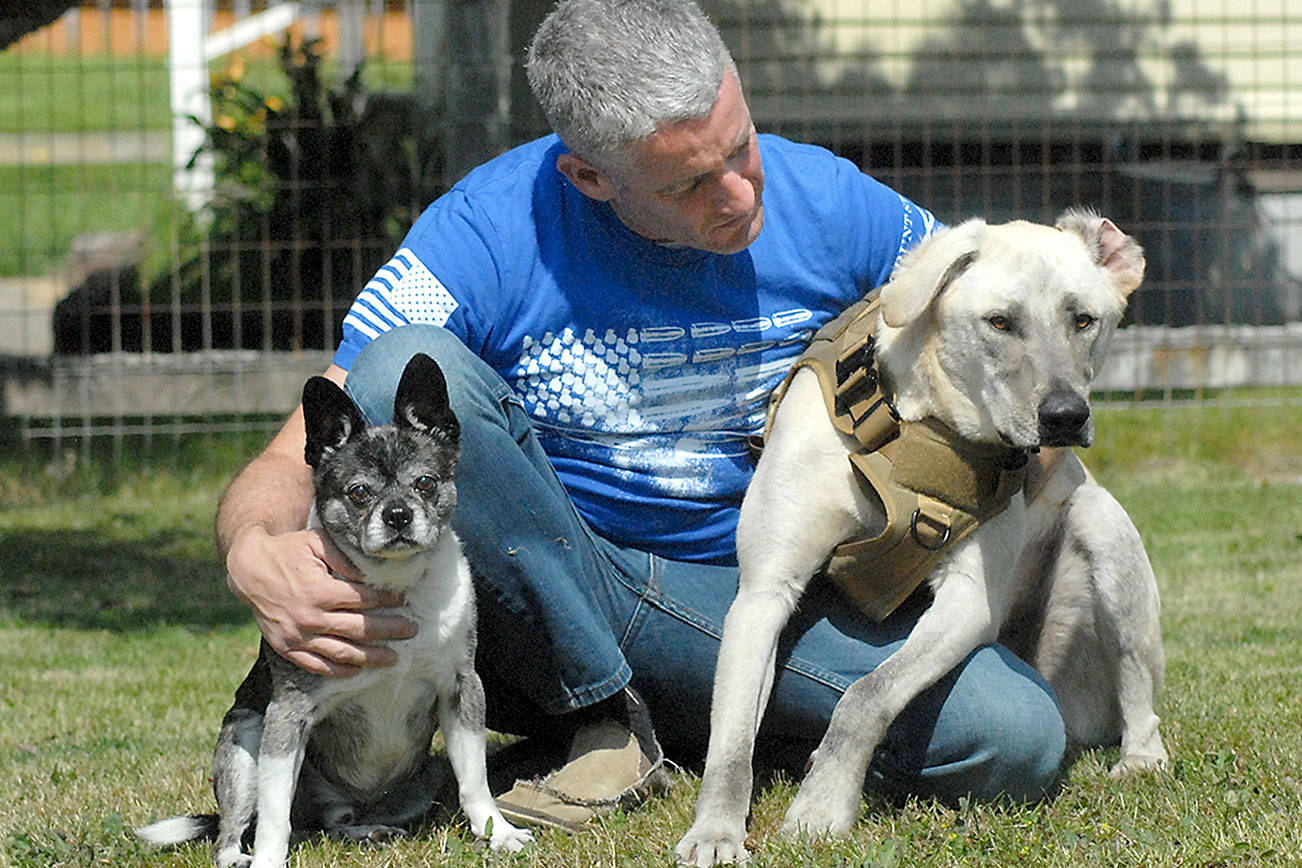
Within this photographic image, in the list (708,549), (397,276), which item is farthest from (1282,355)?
(397,276)

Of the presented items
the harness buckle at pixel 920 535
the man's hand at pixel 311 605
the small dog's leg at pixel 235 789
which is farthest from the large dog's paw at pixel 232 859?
the harness buckle at pixel 920 535

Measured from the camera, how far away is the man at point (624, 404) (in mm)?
2943

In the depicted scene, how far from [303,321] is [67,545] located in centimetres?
201

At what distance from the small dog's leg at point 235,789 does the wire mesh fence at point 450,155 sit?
4.31 meters

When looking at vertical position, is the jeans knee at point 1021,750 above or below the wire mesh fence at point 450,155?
below

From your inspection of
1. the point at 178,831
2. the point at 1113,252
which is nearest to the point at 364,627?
the point at 178,831

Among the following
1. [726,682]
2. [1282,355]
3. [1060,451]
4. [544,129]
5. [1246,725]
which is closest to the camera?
[726,682]

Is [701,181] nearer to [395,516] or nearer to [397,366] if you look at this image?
[397,366]

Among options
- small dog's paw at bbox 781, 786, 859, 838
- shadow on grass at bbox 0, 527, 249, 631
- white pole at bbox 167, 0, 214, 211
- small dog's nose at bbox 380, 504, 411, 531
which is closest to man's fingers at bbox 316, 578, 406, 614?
small dog's nose at bbox 380, 504, 411, 531

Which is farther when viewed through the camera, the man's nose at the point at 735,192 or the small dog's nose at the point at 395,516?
the man's nose at the point at 735,192

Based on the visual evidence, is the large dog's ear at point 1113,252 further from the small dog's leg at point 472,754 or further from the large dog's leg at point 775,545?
the small dog's leg at point 472,754

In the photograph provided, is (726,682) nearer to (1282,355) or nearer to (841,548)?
(841,548)

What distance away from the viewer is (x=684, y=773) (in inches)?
135

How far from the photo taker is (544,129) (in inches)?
291
